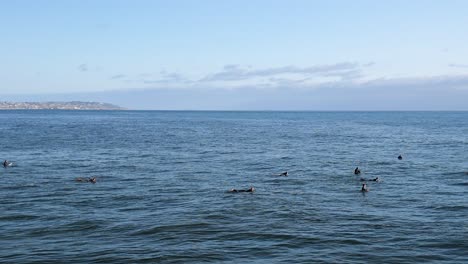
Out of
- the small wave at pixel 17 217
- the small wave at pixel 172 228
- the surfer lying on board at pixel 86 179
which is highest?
the surfer lying on board at pixel 86 179

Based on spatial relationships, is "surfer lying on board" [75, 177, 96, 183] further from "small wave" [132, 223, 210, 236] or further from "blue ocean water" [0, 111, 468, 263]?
"small wave" [132, 223, 210, 236]

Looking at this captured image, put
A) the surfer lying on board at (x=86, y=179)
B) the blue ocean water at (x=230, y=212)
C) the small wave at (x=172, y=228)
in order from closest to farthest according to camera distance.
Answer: the blue ocean water at (x=230, y=212) < the small wave at (x=172, y=228) < the surfer lying on board at (x=86, y=179)

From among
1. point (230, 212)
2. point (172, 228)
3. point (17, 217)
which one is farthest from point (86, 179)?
point (172, 228)

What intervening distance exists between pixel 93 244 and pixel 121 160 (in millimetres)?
34016

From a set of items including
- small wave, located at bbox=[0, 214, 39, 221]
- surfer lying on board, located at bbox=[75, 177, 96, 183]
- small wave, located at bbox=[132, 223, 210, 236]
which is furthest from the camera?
surfer lying on board, located at bbox=[75, 177, 96, 183]

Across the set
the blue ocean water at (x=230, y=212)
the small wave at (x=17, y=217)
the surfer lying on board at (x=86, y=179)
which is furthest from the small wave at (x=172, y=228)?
the surfer lying on board at (x=86, y=179)

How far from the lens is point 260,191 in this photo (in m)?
38.3

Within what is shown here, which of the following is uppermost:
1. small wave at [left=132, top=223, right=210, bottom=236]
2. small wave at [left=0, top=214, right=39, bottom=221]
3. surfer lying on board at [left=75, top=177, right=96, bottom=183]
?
surfer lying on board at [left=75, top=177, right=96, bottom=183]

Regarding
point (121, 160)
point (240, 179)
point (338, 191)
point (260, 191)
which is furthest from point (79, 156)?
point (338, 191)

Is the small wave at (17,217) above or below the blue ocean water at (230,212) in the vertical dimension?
Result: below

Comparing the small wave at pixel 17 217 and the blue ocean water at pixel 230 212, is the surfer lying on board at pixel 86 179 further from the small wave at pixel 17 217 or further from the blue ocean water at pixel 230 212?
the small wave at pixel 17 217

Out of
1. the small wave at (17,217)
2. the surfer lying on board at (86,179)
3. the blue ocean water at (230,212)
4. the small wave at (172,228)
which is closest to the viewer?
the blue ocean water at (230,212)

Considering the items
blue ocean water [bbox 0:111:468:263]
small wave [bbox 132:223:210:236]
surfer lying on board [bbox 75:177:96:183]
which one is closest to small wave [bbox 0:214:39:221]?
blue ocean water [bbox 0:111:468:263]

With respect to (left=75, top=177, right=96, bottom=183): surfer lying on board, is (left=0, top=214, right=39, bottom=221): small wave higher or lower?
lower
